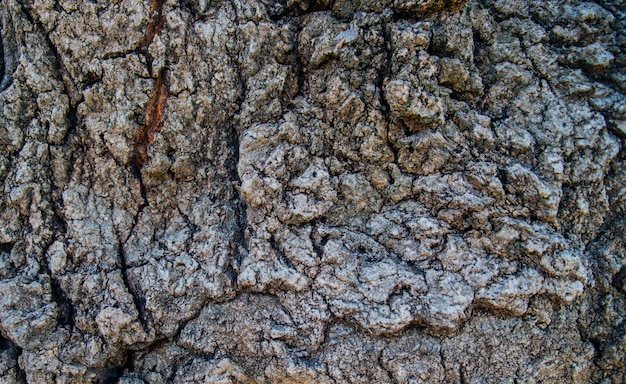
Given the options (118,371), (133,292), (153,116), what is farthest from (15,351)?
(153,116)

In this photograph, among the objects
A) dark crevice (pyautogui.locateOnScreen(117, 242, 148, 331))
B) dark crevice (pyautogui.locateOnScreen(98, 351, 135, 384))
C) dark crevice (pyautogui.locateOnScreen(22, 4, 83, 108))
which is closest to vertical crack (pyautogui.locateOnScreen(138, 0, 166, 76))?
dark crevice (pyautogui.locateOnScreen(22, 4, 83, 108))

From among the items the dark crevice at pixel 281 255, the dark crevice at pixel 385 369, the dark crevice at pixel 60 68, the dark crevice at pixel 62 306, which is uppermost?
the dark crevice at pixel 60 68

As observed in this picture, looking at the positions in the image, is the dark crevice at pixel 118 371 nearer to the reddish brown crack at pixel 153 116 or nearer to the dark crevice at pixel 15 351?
the dark crevice at pixel 15 351

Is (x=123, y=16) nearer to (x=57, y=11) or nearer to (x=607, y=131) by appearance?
(x=57, y=11)

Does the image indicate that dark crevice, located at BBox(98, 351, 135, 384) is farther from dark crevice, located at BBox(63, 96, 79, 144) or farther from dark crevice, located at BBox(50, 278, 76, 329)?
dark crevice, located at BBox(63, 96, 79, 144)

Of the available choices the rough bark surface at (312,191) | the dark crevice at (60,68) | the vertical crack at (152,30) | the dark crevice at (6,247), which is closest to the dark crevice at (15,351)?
the rough bark surface at (312,191)

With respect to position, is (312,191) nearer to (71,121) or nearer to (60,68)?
(71,121)

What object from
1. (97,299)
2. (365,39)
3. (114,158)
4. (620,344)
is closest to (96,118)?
(114,158)

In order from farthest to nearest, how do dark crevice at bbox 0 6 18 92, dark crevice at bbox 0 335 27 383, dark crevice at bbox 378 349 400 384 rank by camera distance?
dark crevice at bbox 0 6 18 92, dark crevice at bbox 0 335 27 383, dark crevice at bbox 378 349 400 384
